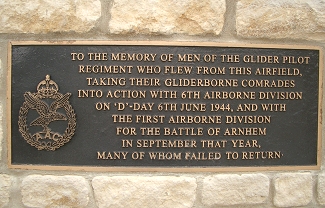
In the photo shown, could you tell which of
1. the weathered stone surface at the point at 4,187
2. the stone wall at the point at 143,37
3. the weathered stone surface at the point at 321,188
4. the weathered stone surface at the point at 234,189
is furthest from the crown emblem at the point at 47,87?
the weathered stone surface at the point at 321,188

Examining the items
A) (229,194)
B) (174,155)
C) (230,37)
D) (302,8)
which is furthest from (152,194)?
(302,8)

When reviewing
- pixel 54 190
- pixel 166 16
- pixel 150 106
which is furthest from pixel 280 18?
pixel 54 190

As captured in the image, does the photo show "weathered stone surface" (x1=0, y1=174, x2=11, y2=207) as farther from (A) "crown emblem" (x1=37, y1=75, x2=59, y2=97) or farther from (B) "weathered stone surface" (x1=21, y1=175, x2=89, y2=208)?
(A) "crown emblem" (x1=37, y1=75, x2=59, y2=97)

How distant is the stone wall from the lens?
7.28ft

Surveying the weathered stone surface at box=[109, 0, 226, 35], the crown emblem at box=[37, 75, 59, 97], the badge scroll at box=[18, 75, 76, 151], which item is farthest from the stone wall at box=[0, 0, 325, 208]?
the crown emblem at box=[37, 75, 59, 97]

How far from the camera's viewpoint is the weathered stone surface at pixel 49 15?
7.26ft

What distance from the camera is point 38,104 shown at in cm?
222

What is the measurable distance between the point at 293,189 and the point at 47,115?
7.14ft

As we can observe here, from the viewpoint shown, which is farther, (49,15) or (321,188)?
(321,188)

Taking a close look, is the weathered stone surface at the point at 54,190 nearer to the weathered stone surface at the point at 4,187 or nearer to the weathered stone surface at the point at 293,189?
the weathered stone surface at the point at 4,187

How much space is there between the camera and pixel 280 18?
2299mm

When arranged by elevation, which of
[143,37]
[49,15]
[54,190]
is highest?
[49,15]

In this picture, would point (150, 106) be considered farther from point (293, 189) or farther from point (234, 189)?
point (293, 189)

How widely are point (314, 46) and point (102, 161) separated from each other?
2.08 m
